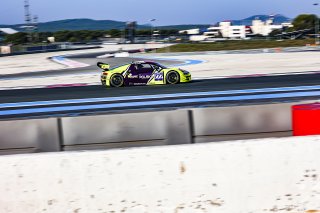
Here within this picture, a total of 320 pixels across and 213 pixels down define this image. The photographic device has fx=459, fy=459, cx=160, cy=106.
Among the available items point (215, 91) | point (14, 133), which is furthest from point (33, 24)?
point (14, 133)

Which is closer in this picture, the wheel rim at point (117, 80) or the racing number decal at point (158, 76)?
the racing number decal at point (158, 76)

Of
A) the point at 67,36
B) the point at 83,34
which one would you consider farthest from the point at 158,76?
the point at 83,34

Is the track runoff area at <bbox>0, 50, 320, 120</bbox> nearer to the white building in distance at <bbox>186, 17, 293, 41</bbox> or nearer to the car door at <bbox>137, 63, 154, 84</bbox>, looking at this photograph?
the car door at <bbox>137, 63, 154, 84</bbox>

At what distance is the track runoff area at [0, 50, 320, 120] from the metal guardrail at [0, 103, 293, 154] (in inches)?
213

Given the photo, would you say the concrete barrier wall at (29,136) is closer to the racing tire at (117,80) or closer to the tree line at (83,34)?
the racing tire at (117,80)

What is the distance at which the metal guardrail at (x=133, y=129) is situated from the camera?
5.26 m

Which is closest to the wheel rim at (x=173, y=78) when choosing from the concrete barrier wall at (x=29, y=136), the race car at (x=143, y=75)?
the race car at (x=143, y=75)

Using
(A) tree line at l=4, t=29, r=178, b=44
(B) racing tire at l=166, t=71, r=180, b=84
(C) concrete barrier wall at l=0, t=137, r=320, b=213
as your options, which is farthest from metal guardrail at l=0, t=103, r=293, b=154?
(A) tree line at l=4, t=29, r=178, b=44

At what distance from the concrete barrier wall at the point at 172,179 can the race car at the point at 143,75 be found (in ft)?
43.2

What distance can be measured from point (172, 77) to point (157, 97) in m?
3.65

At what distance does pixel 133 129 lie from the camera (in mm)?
5387

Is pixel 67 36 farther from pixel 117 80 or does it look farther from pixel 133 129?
pixel 133 129

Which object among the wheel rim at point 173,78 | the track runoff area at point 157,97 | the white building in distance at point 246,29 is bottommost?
the track runoff area at point 157,97

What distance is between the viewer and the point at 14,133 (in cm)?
527
